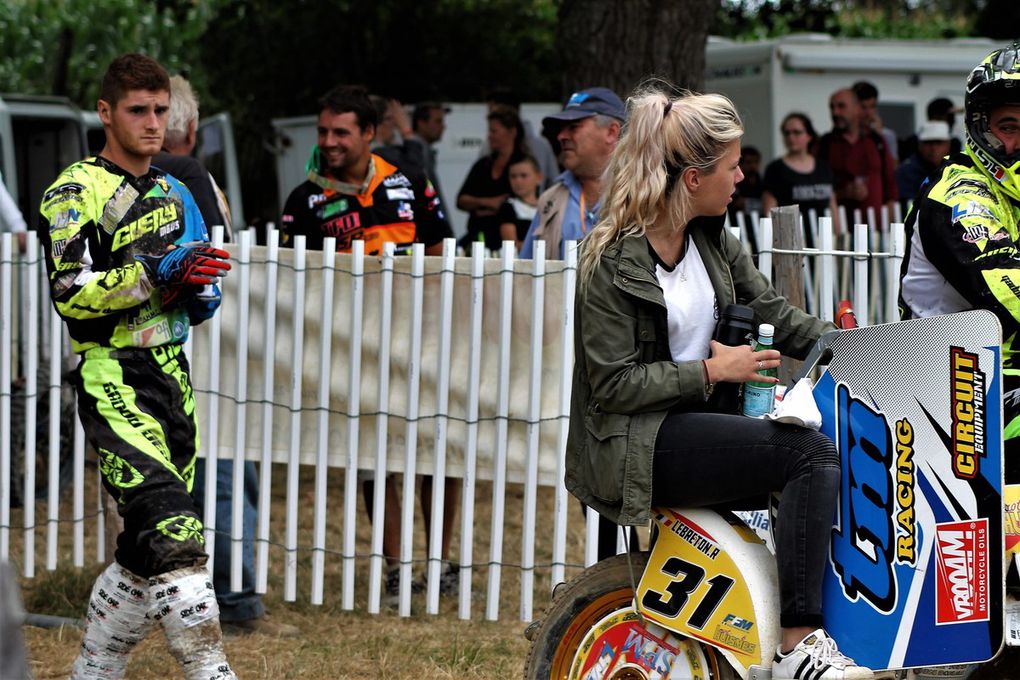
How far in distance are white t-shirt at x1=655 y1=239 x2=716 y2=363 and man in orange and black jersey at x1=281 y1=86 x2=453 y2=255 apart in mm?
2771

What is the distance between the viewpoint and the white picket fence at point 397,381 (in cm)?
591

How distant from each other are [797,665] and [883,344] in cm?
81

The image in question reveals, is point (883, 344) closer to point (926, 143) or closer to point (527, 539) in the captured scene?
point (527, 539)

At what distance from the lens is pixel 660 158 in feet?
12.4

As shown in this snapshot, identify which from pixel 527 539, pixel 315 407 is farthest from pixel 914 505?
pixel 315 407

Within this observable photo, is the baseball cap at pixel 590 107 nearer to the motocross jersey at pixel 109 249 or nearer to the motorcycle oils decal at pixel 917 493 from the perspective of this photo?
the motocross jersey at pixel 109 249

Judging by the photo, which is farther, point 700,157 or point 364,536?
point 364,536

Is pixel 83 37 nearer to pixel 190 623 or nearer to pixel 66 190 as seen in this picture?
pixel 66 190

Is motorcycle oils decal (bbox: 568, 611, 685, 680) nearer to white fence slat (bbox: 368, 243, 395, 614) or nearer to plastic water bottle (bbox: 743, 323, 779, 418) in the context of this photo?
plastic water bottle (bbox: 743, 323, 779, 418)

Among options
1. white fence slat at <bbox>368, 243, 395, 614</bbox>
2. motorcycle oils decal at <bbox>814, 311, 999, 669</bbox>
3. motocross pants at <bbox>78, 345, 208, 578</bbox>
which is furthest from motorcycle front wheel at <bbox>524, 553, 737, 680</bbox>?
white fence slat at <bbox>368, 243, 395, 614</bbox>

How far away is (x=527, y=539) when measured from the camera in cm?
598

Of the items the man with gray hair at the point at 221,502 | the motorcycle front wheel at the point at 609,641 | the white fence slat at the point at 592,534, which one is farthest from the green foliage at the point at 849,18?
the motorcycle front wheel at the point at 609,641

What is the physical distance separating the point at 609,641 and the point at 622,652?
5cm

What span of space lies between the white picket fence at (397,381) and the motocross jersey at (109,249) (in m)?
1.45
